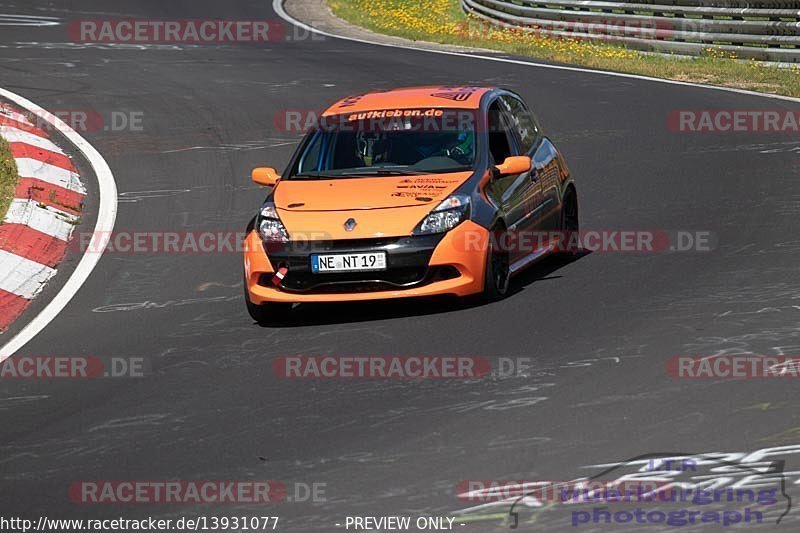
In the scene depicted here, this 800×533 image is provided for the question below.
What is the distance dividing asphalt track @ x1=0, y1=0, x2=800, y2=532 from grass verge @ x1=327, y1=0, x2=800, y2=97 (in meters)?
4.69

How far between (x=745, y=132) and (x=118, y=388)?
402 inches

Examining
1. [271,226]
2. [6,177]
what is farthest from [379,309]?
[6,177]

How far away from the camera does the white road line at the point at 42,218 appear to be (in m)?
12.9

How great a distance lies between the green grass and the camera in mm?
13367

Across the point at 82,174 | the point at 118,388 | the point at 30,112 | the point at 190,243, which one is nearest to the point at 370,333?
the point at 118,388

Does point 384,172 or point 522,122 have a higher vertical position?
point 522,122

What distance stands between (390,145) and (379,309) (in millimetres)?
1339

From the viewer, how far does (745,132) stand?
1698 cm

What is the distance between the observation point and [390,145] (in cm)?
1089

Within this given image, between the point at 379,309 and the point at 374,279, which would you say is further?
the point at 379,309

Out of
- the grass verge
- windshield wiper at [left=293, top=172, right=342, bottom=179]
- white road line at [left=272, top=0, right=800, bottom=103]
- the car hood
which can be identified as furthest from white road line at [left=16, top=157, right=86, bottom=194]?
the grass verge

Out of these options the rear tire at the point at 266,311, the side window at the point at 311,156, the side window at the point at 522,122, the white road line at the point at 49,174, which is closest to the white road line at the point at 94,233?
the white road line at the point at 49,174

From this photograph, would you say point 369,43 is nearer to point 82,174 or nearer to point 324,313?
point 82,174

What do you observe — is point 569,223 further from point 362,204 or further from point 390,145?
point 362,204
